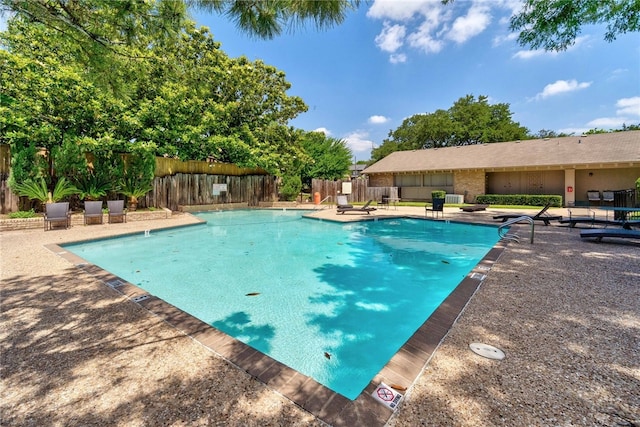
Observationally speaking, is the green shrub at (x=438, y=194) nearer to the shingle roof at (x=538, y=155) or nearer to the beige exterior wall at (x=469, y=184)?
the beige exterior wall at (x=469, y=184)

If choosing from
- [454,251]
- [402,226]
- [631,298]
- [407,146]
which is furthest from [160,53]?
[407,146]

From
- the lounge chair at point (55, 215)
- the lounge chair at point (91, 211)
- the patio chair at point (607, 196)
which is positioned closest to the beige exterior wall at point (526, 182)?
the patio chair at point (607, 196)

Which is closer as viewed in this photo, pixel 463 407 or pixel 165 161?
pixel 463 407

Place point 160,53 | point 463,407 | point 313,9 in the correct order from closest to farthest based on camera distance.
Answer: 1. point 463,407
2. point 313,9
3. point 160,53

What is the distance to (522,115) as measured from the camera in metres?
34.7

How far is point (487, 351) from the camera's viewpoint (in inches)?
93.7

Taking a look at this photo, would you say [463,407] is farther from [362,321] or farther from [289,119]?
[289,119]

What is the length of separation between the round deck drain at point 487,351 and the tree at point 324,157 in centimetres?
2214

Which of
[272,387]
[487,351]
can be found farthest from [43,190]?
[487,351]

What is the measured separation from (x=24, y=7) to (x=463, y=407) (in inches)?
226

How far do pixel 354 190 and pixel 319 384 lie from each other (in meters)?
21.8

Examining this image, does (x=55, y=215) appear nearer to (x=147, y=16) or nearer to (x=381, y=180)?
(x=147, y=16)

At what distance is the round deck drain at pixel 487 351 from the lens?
2309 mm

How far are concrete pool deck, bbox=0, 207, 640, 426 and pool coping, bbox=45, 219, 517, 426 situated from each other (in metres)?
0.05
